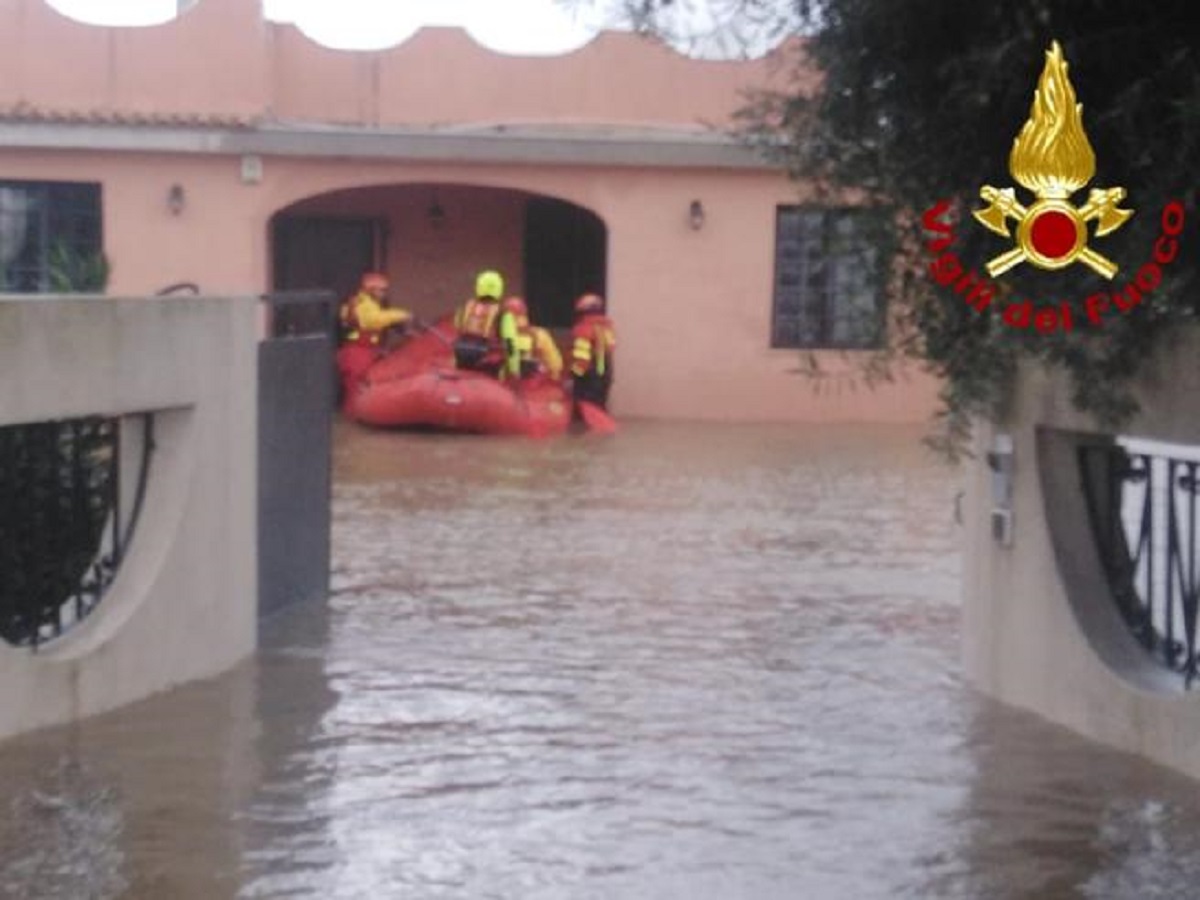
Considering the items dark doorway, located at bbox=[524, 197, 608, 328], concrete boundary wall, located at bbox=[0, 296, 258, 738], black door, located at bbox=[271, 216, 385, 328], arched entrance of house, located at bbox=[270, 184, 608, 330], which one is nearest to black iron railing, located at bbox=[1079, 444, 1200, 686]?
concrete boundary wall, located at bbox=[0, 296, 258, 738]

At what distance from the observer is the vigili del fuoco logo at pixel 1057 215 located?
7.53m

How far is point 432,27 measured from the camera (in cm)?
2383

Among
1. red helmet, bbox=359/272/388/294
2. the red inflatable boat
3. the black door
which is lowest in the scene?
the red inflatable boat

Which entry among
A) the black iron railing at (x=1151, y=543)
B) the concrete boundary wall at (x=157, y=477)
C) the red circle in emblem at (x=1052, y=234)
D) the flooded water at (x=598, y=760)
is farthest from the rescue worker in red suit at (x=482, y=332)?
the red circle in emblem at (x=1052, y=234)

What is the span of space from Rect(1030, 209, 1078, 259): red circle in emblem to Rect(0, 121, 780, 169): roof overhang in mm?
15063

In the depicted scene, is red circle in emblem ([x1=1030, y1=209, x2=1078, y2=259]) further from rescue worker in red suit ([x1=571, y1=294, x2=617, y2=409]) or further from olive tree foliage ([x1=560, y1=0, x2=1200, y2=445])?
rescue worker in red suit ([x1=571, y1=294, x2=617, y2=409])

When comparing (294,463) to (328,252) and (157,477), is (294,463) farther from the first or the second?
(328,252)

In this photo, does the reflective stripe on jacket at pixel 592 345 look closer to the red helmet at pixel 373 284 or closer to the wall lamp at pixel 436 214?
the red helmet at pixel 373 284

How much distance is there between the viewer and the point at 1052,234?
7.87 meters

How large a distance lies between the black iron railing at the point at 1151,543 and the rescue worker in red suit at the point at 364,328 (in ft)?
Result: 48.1

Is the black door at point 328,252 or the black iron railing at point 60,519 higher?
the black door at point 328,252

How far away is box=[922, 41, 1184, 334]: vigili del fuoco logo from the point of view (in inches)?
297

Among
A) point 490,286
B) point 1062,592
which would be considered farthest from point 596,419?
point 1062,592

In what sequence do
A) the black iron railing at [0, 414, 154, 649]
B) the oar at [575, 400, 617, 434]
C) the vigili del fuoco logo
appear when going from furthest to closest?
1. the oar at [575, 400, 617, 434]
2. the black iron railing at [0, 414, 154, 649]
3. the vigili del fuoco logo
